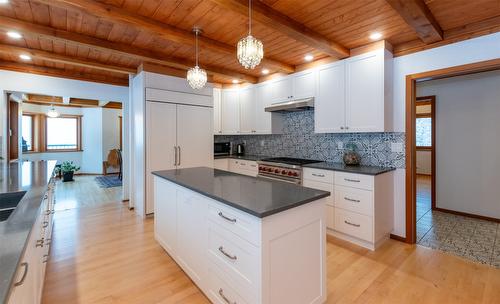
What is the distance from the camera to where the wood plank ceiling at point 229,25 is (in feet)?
7.01

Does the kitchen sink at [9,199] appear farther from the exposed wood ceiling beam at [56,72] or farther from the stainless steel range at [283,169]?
the exposed wood ceiling beam at [56,72]

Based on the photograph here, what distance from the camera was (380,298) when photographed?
195cm

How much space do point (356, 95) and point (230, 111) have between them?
2639 mm

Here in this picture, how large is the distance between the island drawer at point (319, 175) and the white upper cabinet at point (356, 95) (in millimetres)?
619

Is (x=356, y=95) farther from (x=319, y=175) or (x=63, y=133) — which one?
(x=63, y=133)

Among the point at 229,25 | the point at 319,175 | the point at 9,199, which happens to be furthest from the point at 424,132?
the point at 9,199

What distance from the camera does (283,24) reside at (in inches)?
91.1

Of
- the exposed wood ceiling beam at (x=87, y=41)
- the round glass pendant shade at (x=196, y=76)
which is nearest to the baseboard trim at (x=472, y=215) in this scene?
the round glass pendant shade at (x=196, y=76)

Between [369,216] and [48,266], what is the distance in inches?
134

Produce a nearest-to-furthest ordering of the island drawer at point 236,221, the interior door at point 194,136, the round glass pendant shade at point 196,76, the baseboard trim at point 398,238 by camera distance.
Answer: the island drawer at point 236,221, the round glass pendant shade at point 196,76, the baseboard trim at point 398,238, the interior door at point 194,136

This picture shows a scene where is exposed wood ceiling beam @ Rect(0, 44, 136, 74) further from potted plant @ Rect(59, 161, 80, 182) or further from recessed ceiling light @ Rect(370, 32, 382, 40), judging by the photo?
potted plant @ Rect(59, 161, 80, 182)

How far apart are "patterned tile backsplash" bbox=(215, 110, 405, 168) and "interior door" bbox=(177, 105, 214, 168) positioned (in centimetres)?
93

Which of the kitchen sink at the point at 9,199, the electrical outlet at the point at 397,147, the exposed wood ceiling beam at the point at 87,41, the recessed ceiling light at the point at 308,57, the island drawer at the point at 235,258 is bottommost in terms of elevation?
the island drawer at the point at 235,258

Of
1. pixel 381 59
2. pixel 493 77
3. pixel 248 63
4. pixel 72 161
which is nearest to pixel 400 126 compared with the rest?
pixel 381 59
